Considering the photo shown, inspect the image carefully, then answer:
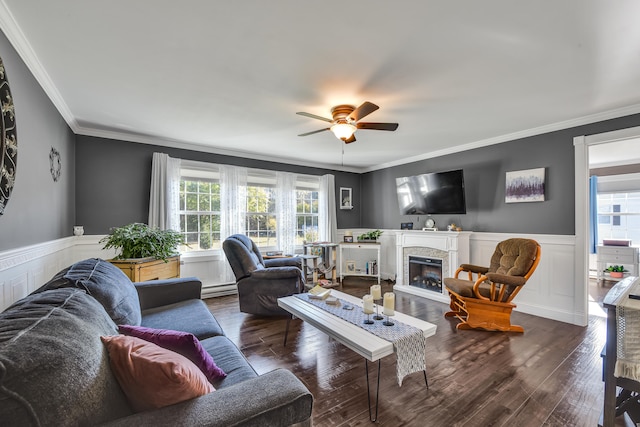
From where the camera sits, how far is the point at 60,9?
160cm

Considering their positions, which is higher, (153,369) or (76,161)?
(76,161)

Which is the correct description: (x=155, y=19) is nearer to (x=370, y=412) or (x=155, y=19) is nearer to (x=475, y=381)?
(x=370, y=412)

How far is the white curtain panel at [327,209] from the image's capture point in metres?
5.81

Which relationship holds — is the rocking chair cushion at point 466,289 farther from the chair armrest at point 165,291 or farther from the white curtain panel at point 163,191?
the white curtain panel at point 163,191

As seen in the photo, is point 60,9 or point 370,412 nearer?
point 60,9

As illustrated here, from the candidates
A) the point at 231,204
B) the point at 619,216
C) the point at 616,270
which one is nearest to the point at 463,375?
the point at 231,204

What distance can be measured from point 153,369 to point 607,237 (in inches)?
323

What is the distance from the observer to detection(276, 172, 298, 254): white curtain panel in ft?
17.1

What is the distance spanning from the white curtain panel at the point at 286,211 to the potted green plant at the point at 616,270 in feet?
19.4

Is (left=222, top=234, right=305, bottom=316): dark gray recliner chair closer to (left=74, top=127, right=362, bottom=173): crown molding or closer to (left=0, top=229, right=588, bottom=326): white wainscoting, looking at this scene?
(left=0, top=229, right=588, bottom=326): white wainscoting

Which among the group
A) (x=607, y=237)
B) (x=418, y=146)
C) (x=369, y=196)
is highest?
(x=418, y=146)

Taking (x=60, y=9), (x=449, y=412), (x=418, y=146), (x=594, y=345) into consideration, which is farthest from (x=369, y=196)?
(x=60, y=9)

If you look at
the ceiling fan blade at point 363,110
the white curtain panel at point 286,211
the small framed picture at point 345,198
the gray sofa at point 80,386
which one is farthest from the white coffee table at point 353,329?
the small framed picture at point 345,198

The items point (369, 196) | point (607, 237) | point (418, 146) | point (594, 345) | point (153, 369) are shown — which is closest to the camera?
point (153, 369)
